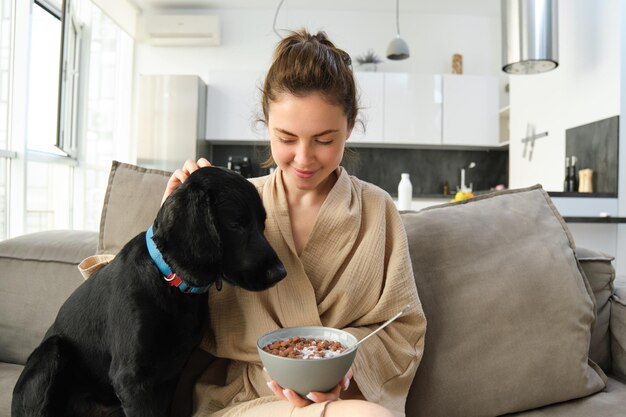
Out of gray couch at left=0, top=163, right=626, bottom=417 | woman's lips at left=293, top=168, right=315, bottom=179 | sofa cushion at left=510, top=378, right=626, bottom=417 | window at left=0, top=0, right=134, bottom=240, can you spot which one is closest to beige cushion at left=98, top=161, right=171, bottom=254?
gray couch at left=0, top=163, right=626, bottom=417

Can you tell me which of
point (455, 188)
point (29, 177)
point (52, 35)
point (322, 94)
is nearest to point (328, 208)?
point (322, 94)

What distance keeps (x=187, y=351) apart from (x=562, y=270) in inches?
40.4

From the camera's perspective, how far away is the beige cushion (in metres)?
1.31

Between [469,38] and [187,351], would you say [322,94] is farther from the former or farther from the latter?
[469,38]

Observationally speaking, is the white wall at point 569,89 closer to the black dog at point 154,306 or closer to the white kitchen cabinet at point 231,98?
the white kitchen cabinet at point 231,98

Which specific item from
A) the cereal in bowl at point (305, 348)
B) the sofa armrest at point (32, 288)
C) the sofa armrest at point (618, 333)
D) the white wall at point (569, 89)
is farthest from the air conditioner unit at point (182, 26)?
the cereal in bowl at point (305, 348)

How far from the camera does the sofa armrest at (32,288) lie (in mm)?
1379

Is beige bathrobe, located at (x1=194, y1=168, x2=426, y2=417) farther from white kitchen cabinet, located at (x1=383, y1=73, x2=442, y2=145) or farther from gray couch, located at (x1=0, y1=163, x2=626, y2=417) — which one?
white kitchen cabinet, located at (x1=383, y1=73, x2=442, y2=145)

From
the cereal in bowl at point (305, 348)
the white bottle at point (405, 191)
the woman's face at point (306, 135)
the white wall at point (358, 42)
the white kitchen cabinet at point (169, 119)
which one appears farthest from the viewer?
the white wall at point (358, 42)

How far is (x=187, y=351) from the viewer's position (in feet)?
3.33

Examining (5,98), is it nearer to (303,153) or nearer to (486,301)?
(303,153)

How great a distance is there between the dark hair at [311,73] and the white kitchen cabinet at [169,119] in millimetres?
3884

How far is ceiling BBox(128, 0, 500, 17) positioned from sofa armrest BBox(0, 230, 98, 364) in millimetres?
4451

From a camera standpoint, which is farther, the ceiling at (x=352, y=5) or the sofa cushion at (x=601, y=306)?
the ceiling at (x=352, y=5)
